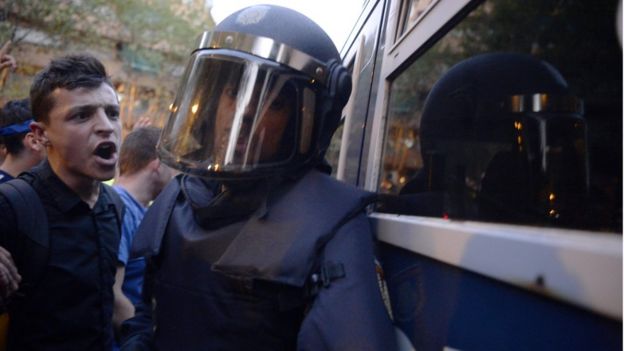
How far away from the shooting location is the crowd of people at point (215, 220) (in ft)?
4.26

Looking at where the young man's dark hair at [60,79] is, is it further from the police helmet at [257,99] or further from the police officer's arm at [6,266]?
the police helmet at [257,99]

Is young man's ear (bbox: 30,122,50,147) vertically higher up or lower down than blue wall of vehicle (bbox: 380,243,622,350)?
higher up

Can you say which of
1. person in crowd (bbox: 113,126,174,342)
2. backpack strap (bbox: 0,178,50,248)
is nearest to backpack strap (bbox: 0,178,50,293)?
backpack strap (bbox: 0,178,50,248)

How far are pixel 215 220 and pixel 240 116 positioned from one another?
324 mm

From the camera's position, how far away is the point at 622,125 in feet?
2.14

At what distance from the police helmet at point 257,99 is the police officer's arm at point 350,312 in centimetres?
40

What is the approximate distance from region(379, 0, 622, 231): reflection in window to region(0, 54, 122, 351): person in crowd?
1265mm

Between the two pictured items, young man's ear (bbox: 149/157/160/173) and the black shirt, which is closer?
the black shirt

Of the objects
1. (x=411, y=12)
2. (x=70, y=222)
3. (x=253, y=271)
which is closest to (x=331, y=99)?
(x=411, y=12)

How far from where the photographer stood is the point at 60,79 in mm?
2217

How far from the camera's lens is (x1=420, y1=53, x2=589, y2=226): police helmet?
2.59ft

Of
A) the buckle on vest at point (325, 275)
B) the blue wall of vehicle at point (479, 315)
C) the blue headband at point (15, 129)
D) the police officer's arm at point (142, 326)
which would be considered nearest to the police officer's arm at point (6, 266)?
the police officer's arm at point (142, 326)

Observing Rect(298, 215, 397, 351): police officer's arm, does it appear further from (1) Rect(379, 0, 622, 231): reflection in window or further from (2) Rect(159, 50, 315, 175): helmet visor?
(2) Rect(159, 50, 315, 175): helmet visor

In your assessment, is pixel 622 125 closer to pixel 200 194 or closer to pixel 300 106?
pixel 300 106
